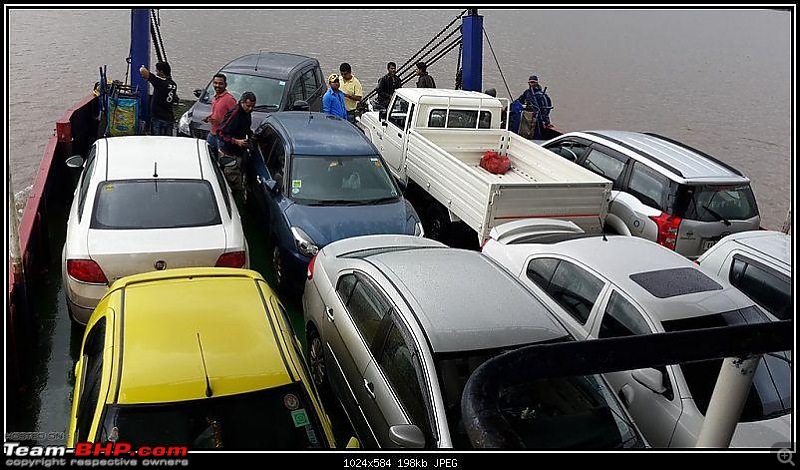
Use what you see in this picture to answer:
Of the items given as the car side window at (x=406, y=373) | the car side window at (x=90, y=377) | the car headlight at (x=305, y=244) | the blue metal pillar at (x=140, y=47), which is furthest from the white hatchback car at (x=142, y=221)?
the blue metal pillar at (x=140, y=47)

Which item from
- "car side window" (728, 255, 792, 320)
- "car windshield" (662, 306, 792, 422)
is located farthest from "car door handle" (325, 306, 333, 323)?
"car side window" (728, 255, 792, 320)

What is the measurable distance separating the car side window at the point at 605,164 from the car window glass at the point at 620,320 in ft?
12.1

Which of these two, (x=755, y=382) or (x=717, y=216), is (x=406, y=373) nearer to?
(x=755, y=382)

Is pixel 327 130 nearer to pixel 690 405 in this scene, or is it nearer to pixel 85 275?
pixel 85 275

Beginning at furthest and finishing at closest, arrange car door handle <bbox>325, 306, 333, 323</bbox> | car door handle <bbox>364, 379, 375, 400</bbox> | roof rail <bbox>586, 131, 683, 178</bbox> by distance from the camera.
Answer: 1. roof rail <bbox>586, 131, 683, 178</bbox>
2. car door handle <bbox>325, 306, 333, 323</bbox>
3. car door handle <bbox>364, 379, 375, 400</bbox>

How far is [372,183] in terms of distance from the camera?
24.6 feet

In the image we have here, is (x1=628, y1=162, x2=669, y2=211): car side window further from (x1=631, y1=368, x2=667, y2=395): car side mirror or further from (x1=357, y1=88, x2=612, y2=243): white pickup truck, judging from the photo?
(x1=631, y1=368, x2=667, y2=395): car side mirror

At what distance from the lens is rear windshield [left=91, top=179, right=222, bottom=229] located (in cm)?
560

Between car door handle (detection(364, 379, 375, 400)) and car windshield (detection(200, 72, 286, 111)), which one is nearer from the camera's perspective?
car door handle (detection(364, 379, 375, 400))

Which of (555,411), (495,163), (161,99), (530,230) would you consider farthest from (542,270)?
(161,99)

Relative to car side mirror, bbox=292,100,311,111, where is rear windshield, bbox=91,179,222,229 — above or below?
below

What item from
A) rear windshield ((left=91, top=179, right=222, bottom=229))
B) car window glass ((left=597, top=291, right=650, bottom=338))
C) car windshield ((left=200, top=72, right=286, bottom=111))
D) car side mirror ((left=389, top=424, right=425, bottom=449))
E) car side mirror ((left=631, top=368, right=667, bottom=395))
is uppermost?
car windshield ((left=200, top=72, right=286, bottom=111))

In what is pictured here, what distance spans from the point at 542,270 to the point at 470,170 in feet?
6.70

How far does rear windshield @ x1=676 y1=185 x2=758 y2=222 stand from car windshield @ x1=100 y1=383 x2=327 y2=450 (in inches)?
214
